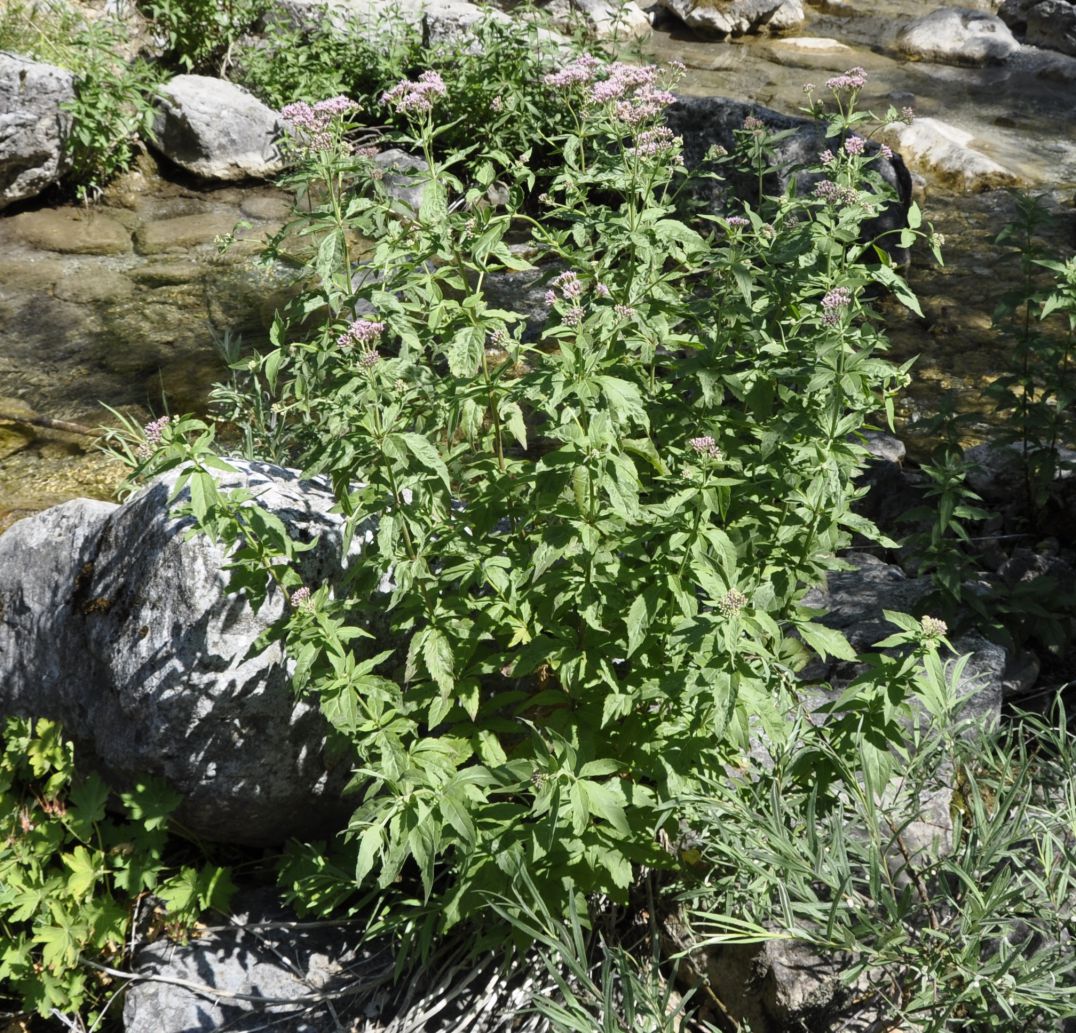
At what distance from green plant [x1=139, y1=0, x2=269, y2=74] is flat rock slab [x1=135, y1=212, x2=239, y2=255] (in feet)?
6.34

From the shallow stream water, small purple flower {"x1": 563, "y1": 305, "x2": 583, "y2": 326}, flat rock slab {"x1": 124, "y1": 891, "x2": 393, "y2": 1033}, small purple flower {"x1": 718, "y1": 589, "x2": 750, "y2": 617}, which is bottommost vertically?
flat rock slab {"x1": 124, "y1": 891, "x2": 393, "y2": 1033}

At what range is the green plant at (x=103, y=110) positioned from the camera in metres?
8.32

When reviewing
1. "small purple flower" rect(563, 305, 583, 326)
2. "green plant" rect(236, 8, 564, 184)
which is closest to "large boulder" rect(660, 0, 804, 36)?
"green plant" rect(236, 8, 564, 184)

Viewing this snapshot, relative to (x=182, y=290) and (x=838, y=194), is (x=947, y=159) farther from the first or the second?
(x=838, y=194)

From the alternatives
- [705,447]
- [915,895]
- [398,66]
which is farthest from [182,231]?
[915,895]

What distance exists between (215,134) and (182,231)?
108 centimetres

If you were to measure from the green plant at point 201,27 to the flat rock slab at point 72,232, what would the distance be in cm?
201

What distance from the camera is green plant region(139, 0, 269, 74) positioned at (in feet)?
31.2

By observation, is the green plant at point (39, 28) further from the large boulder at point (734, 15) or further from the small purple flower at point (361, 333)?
the small purple flower at point (361, 333)

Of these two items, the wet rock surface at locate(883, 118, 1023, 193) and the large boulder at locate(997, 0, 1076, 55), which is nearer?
the wet rock surface at locate(883, 118, 1023, 193)

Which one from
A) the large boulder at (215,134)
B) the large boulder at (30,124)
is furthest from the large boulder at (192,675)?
the large boulder at (215,134)

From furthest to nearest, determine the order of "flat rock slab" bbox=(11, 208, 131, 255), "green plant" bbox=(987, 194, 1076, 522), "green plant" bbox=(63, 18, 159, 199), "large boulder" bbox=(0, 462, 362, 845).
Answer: "green plant" bbox=(63, 18, 159, 199) < "flat rock slab" bbox=(11, 208, 131, 255) < "green plant" bbox=(987, 194, 1076, 522) < "large boulder" bbox=(0, 462, 362, 845)

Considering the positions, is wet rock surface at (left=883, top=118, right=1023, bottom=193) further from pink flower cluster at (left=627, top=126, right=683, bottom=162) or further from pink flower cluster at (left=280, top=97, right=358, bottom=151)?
pink flower cluster at (left=280, top=97, right=358, bottom=151)

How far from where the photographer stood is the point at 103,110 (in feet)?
27.6
